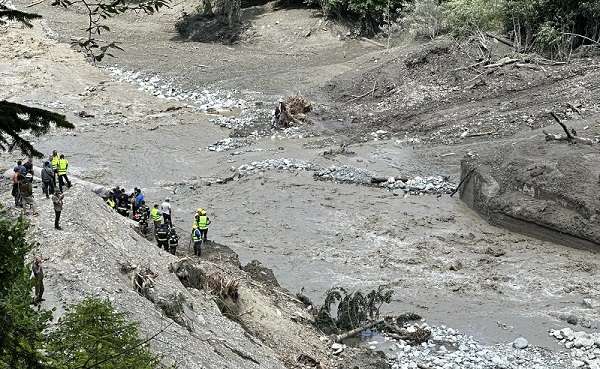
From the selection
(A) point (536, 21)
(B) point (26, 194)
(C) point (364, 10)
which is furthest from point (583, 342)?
(C) point (364, 10)

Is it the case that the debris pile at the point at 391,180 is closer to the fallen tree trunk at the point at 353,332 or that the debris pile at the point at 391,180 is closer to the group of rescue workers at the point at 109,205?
the group of rescue workers at the point at 109,205

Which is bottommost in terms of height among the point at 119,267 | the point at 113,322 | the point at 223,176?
the point at 223,176

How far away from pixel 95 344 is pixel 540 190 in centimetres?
1855

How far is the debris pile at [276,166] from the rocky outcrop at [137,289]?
10.9 m

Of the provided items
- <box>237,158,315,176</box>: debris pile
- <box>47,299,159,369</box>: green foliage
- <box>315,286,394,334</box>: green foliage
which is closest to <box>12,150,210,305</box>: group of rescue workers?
<box>315,286,394,334</box>: green foliage

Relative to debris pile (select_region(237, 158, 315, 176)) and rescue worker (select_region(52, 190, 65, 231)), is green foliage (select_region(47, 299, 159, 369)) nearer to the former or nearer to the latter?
rescue worker (select_region(52, 190, 65, 231))

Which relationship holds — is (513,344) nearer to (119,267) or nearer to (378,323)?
(378,323)

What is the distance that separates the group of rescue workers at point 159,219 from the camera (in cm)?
1895

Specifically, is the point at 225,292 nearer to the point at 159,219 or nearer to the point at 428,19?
the point at 159,219

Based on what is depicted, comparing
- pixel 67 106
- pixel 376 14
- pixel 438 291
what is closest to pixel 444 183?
pixel 438 291

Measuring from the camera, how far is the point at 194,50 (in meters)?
46.5

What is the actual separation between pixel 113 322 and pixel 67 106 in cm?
3001

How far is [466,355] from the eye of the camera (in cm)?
1588

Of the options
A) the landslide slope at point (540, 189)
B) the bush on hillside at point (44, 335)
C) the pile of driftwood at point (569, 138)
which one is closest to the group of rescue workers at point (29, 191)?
the bush on hillside at point (44, 335)
